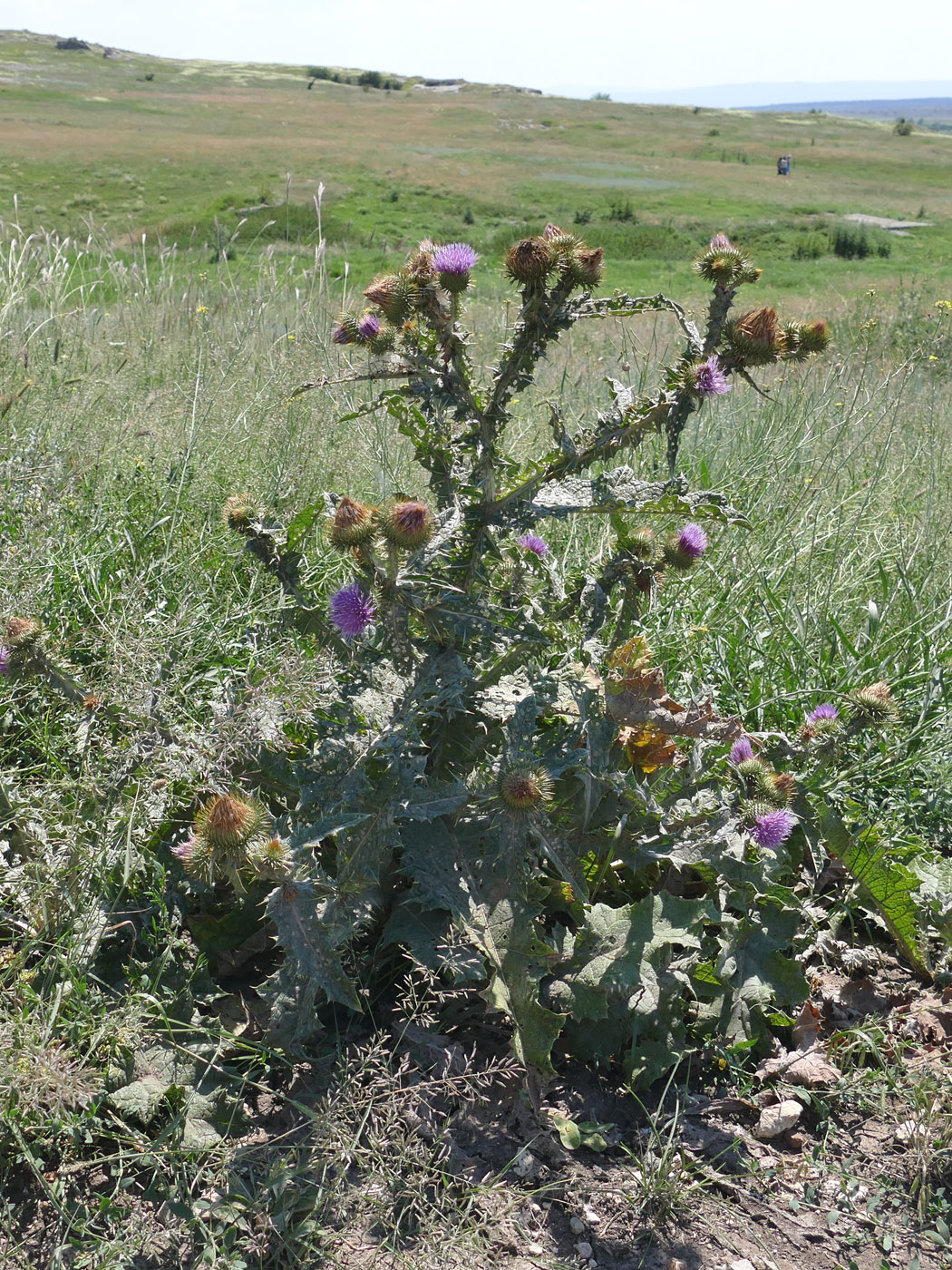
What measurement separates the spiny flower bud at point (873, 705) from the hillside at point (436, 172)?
447 centimetres

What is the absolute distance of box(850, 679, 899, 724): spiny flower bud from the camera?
2129mm

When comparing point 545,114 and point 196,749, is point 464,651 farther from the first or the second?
point 545,114

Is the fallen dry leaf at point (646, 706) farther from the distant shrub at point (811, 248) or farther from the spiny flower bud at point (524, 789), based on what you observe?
the distant shrub at point (811, 248)

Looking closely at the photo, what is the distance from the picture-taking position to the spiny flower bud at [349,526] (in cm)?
180

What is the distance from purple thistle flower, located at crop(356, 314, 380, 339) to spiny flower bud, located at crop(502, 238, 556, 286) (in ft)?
1.16

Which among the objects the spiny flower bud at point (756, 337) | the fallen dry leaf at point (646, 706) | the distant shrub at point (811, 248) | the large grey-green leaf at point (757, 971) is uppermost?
the distant shrub at point (811, 248)

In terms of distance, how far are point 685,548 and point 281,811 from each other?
44.4 inches

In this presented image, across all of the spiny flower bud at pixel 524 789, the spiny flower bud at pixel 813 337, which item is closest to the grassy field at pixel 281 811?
the spiny flower bud at pixel 524 789

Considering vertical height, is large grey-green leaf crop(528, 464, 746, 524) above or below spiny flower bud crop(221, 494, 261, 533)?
above

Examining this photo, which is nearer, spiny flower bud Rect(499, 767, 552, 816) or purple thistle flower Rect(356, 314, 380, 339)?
spiny flower bud Rect(499, 767, 552, 816)

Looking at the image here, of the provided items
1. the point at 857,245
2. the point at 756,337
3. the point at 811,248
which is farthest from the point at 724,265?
the point at 857,245

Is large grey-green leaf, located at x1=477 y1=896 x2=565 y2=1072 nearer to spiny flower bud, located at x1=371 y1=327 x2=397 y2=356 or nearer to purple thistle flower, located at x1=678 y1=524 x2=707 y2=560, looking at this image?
purple thistle flower, located at x1=678 y1=524 x2=707 y2=560

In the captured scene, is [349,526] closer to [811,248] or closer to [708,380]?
[708,380]

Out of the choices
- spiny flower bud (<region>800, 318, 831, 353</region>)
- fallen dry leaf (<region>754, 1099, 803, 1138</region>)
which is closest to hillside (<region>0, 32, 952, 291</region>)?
spiny flower bud (<region>800, 318, 831, 353</region>)
